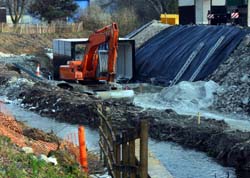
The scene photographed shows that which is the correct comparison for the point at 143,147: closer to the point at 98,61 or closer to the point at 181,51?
the point at 98,61

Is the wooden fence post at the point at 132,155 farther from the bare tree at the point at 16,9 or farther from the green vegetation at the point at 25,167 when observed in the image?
the bare tree at the point at 16,9

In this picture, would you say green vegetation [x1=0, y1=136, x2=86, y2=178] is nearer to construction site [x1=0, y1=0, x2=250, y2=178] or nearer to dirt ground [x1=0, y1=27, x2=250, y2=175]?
construction site [x1=0, y1=0, x2=250, y2=178]

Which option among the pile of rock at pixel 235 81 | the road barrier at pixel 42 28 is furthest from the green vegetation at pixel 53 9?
the pile of rock at pixel 235 81

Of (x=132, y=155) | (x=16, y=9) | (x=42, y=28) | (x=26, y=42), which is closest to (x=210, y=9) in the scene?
(x=26, y=42)

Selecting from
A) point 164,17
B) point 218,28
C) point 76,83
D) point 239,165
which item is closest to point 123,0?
point 164,17

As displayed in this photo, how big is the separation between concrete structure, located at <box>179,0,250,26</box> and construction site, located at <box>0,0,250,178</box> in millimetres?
5045

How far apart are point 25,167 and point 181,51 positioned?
86.8 ft

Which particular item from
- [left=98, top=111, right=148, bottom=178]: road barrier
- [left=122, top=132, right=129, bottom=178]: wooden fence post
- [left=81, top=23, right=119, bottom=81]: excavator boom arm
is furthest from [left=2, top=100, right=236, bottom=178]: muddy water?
[left=81, top=23, right=119, bottom=81]: excavator boom arm

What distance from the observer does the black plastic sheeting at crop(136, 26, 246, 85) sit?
31.2 meters

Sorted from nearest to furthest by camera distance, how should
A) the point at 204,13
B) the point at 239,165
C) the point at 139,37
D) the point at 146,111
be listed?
the point at 239,165
the point at 146,111
the point at 139,37
the point at 204,13

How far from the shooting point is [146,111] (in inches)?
860

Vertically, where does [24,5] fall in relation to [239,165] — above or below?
above

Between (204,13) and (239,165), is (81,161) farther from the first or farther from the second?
(204,13)

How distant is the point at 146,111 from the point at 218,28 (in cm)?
1399
